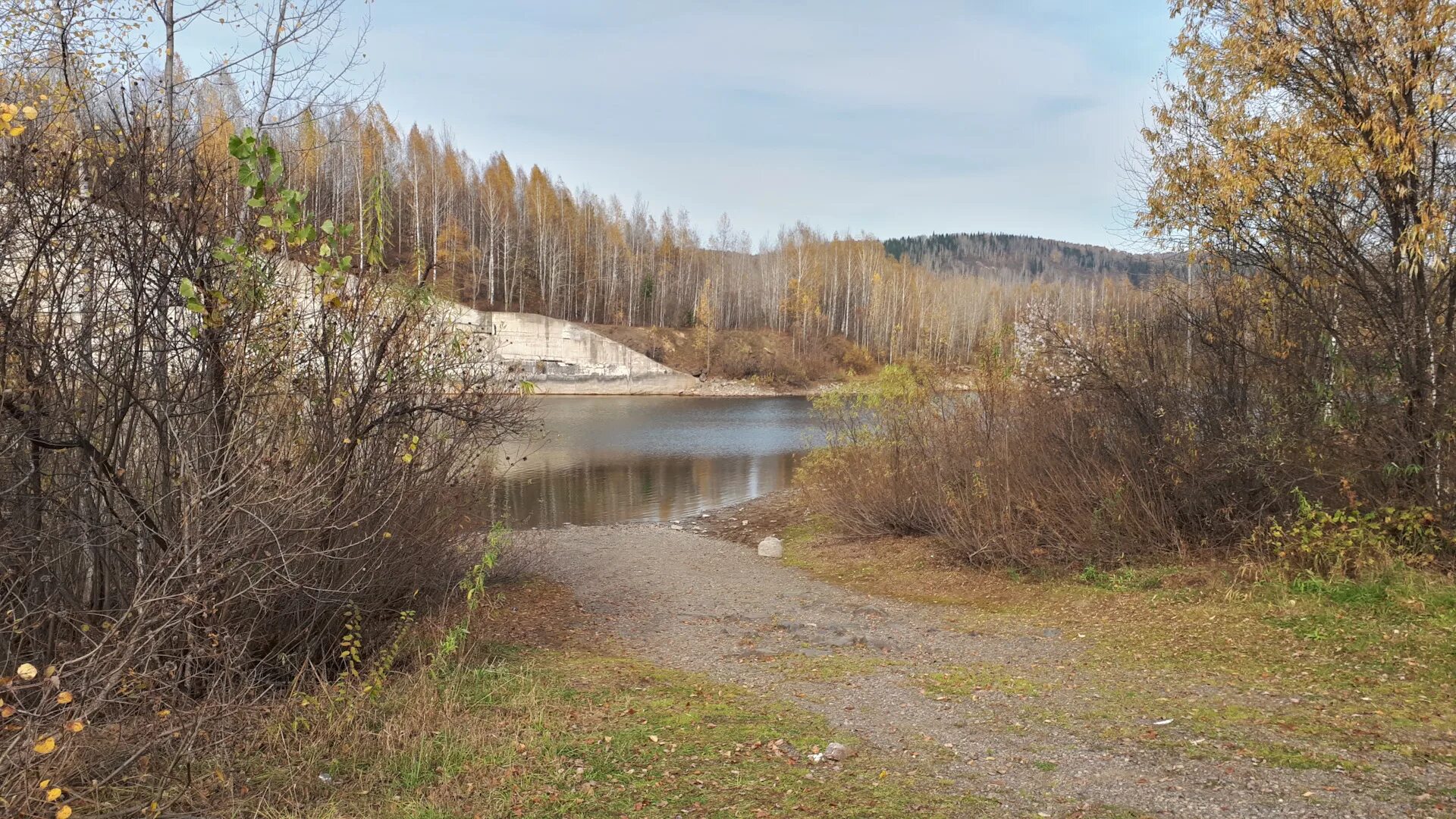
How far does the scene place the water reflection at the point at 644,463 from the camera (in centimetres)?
2203

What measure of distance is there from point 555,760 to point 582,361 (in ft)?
201

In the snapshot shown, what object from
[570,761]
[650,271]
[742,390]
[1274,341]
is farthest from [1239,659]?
[650,271]

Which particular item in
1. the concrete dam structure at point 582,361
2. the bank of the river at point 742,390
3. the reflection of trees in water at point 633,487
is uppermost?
the concrete dam structure at point 582,361

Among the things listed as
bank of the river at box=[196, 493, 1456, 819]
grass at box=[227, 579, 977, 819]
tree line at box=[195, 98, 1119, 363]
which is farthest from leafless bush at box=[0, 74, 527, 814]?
tree line at box=[195, 98, 1119, 363]

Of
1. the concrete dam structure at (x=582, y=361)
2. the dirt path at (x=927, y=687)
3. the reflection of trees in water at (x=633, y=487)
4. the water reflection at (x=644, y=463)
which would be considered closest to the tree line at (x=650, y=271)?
the concrete dam structure at (x=582, y=361)

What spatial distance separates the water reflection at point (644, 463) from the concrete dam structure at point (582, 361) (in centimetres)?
1300

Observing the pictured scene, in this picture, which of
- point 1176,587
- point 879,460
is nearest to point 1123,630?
point 1176,587

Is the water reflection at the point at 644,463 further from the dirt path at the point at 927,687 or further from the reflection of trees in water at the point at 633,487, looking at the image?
the dirt path at the point at 927,687

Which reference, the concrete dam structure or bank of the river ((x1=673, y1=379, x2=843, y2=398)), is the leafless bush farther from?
bank of the river ((x1=673, y1=379, x2=843, y2=398))

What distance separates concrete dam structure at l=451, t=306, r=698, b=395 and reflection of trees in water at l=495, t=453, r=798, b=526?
3345 cm

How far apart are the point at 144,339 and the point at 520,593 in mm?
6648

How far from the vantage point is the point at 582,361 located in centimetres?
6506

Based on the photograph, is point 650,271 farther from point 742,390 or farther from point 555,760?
point 555,760

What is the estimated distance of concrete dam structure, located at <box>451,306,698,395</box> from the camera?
63.0 m
